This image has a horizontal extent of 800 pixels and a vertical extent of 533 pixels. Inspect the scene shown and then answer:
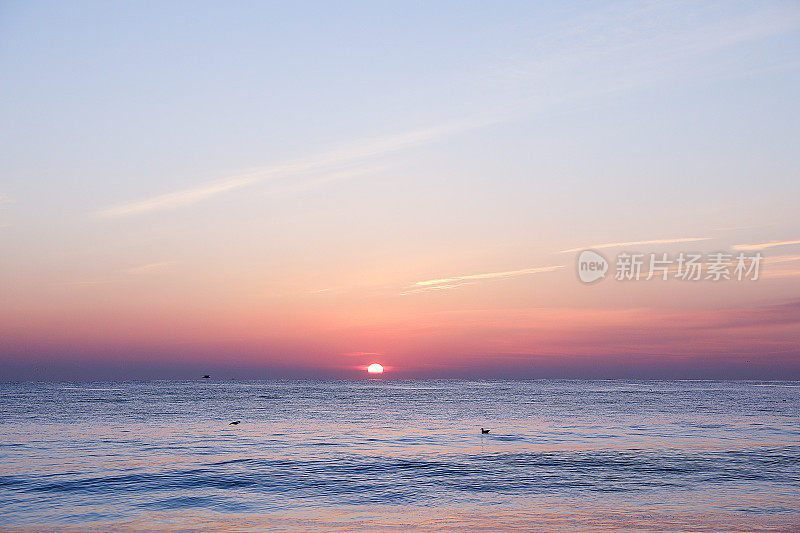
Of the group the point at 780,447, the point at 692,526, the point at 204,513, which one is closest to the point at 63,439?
the point at 204,513

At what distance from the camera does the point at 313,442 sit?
5038 cm

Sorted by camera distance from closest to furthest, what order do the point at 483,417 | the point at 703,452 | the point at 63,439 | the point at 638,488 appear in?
1. the point at 638,488
2. the point at 703,452
3. the point at 63,439
4. the point at 483,417

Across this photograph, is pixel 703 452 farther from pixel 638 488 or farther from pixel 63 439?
pixel 63 439

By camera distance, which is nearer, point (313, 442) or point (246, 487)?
point (246, 487)

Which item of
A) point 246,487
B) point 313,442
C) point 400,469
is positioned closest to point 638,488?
point 400,469

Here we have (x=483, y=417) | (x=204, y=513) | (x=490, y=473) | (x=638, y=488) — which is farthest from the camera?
(x=483, y=417)

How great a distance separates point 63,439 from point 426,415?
4212cm

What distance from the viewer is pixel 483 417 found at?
76875 millimetres

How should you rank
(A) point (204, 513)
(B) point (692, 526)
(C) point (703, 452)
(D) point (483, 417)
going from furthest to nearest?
(D) point (483, 417) → (C) point (703, 452) → (A) point (204, 513) → (B) point (692, 526)

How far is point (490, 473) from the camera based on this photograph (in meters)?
36.1

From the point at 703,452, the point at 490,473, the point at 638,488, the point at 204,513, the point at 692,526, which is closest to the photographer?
the point at 692,526

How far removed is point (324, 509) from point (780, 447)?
34.6 meters

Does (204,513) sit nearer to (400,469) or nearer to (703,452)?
(400,469)

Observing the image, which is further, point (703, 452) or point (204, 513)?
point (703, 452)
